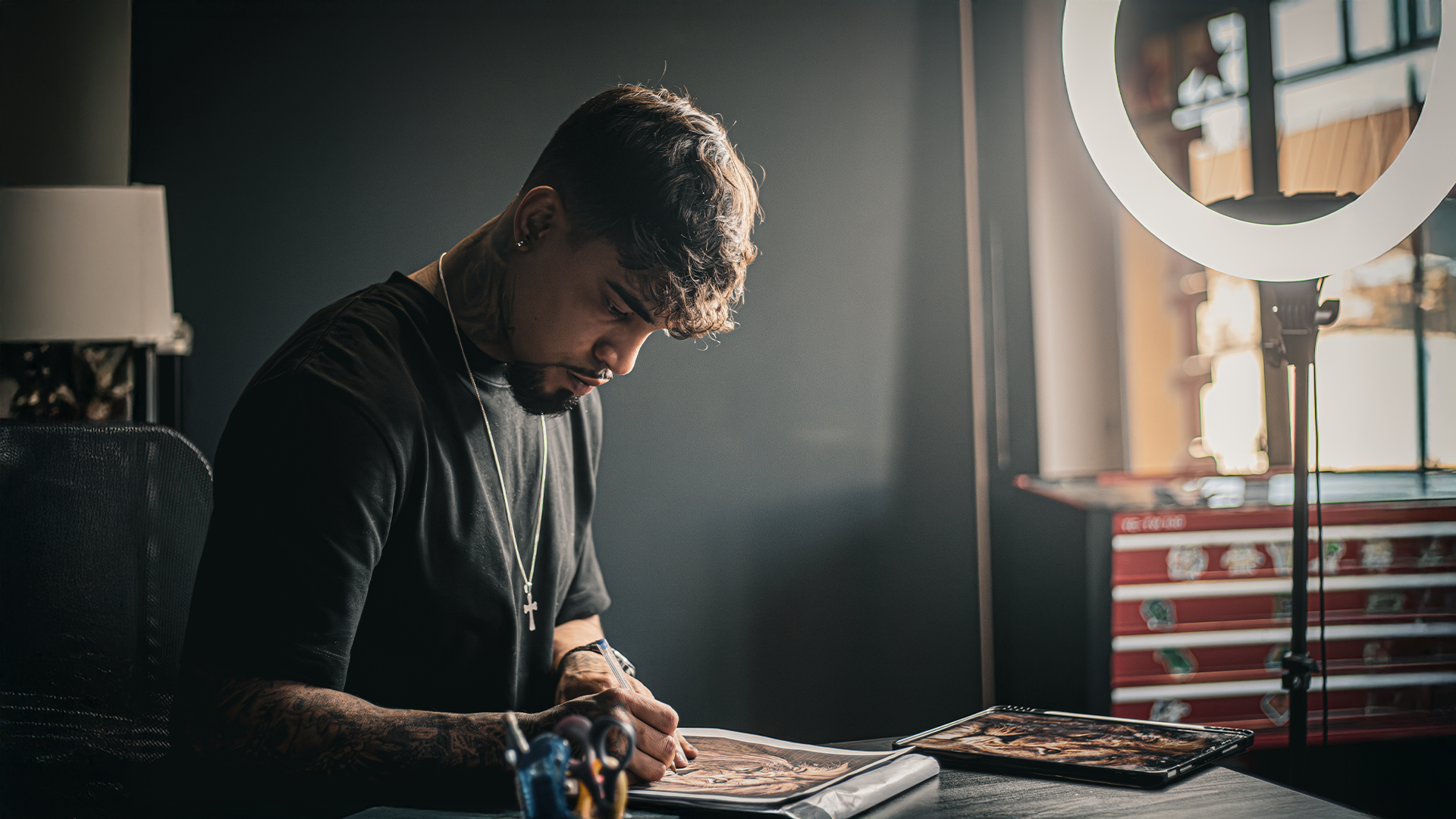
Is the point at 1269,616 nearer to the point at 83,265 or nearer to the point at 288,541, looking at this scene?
the point at 288,541

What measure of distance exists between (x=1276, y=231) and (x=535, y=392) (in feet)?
2.83

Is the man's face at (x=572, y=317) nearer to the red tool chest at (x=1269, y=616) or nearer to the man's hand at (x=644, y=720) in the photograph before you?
the man's hand at (x=644, y=720)

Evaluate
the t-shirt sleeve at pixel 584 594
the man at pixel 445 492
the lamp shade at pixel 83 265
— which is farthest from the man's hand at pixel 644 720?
the lamp shade at pixel 83 265

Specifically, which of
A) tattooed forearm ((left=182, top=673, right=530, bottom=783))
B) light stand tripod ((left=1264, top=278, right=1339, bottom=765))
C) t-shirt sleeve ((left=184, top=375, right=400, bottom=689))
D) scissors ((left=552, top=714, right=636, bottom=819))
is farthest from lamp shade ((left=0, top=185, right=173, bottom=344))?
light stand tripod ((left=1264, top=278, right=1339, bottom=765))

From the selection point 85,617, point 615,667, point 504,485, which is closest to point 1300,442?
point 615,667

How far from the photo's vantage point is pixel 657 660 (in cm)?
251

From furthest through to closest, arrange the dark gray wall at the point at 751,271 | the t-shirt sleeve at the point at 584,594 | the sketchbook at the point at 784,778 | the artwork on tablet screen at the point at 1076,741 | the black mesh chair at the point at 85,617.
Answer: the dark gray wall at the point at 751,271, the t-shirt sleeve at the point at 584,594, the black mesh chair at the point at 85,617, the artwork on tablet screen at the point at 1076,741, the sketchbook at the point at 784,778

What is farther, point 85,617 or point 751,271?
point 751,271

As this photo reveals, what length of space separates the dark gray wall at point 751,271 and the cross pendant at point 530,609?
1.31 metres

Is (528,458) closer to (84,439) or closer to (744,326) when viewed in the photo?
(84,439)

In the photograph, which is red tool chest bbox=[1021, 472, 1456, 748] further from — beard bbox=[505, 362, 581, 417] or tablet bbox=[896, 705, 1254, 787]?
beard bbox=[505, 362, 581, 417]

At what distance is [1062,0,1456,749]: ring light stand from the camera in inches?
38.1

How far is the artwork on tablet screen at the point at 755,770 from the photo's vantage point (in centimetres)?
77

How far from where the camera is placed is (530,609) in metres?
1.16
